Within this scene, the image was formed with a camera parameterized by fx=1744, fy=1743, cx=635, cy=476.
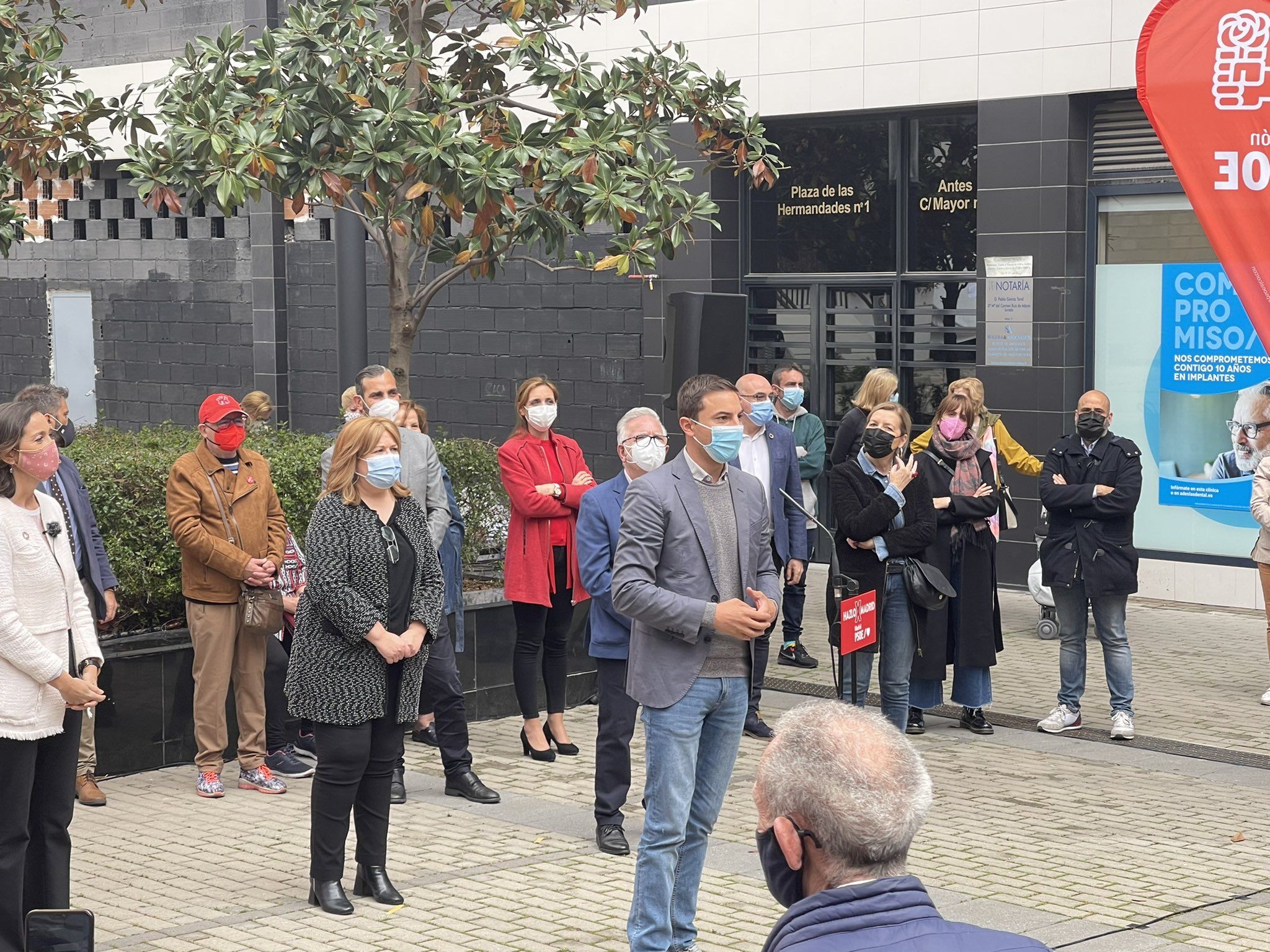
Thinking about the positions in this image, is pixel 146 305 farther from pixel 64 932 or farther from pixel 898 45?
pixel 64 932

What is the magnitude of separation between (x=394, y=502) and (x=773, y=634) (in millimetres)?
6610

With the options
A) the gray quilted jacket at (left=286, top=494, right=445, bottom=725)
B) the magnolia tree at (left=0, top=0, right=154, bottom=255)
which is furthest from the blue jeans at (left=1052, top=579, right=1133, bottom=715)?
the magnolia tree at (left=0, top=0, right=154, bottom=255)

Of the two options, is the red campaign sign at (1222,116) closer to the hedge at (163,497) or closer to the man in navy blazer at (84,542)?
the hedge at (163,497)

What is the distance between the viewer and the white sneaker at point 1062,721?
9.87 meters

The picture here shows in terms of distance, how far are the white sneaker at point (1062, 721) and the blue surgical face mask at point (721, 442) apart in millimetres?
4505

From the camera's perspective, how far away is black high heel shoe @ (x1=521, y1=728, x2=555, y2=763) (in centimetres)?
925

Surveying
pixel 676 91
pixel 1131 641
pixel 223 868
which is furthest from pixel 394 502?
pixel 1131 641

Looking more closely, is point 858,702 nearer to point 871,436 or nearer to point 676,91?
point 871,436

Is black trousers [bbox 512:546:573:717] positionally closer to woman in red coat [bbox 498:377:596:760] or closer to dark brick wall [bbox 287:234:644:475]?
woman in red coat [bbox 498:377:596:760]

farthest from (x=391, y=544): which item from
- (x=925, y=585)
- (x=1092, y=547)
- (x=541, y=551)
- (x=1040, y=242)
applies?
(x=1040, y=242)

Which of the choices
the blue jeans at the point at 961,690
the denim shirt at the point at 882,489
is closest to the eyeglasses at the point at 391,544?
the denim shirt at the point at 882,489

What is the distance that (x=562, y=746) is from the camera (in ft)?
30.7

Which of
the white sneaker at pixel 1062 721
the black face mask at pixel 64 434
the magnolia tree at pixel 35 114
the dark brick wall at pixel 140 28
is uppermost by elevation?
the dark brick wall at pixel 140 28

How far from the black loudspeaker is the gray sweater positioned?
208 inches
